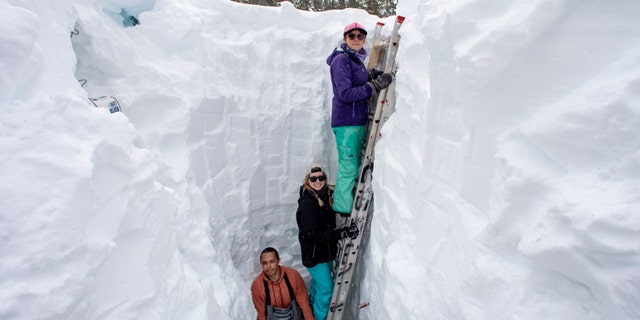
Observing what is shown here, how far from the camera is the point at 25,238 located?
1.32 meters

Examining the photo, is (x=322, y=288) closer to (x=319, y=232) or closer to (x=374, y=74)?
(x=319, y=232)

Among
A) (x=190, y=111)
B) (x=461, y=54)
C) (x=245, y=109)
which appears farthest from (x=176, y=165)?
(x=461, y=54)

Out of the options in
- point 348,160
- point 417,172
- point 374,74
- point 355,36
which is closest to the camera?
point 417,172

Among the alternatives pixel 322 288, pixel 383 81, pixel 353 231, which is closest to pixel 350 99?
pixel 383 81

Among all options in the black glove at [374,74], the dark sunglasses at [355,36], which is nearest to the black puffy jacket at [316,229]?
the black glove at [374,74]

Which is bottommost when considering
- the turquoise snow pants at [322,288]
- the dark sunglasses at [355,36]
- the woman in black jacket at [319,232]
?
the turquoise snow pants at [322,288]

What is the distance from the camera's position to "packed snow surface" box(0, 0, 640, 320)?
1.14 metres

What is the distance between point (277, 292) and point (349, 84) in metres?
2.27

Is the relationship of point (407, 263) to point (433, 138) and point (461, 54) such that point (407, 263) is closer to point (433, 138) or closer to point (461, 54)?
point (433, 138)

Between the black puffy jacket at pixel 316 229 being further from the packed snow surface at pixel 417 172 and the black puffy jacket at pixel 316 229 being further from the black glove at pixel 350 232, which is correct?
the packed snow surface at pixel 417 172

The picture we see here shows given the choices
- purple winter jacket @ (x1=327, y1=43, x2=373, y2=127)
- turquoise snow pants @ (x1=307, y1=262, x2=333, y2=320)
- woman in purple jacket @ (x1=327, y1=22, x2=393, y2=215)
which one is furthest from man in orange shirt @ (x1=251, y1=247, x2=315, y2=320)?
purple winter jacket @ (x1=327, y1=43, x2=373, y2=127)

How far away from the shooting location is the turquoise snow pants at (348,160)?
3436mm

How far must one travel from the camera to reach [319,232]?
3.50 metres

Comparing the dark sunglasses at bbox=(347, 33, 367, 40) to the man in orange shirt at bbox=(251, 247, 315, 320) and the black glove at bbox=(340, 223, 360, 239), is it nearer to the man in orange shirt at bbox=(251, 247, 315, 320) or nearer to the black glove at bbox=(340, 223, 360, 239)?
the black glove at bbox=(340, 223, 360, 239)
